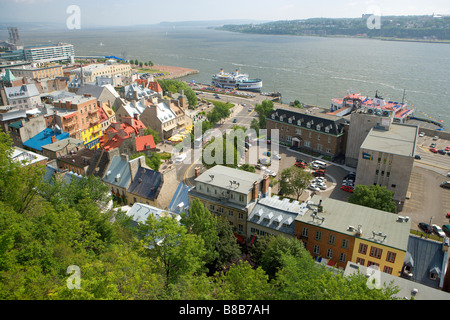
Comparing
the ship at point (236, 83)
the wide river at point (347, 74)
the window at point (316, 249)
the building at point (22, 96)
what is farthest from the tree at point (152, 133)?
the ship at point (236, 83)

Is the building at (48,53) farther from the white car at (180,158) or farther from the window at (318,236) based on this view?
the window at (318,236)


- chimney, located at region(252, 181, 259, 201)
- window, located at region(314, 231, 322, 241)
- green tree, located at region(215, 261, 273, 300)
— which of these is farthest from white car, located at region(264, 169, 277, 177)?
green tree, located at region(215, 261, 273, 300)

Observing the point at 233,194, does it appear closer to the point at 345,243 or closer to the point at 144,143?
the point at 345,243

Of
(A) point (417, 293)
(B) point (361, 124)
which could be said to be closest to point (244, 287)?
(A) point (417, 293)

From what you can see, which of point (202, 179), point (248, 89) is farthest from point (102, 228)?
point (248, 89)
